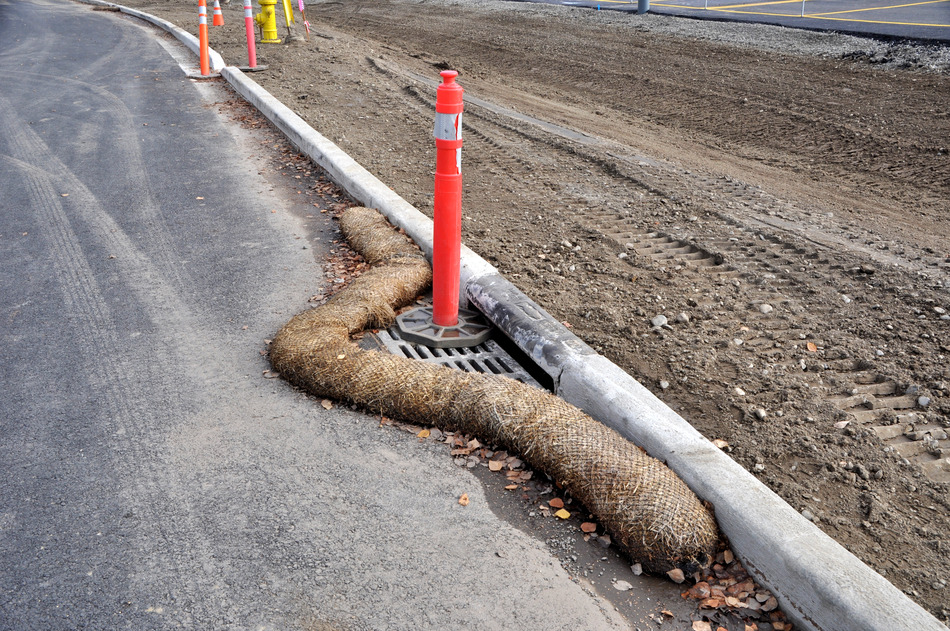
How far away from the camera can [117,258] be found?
5.57 m

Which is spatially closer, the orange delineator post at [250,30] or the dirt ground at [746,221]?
the dirt ground at [746,221]

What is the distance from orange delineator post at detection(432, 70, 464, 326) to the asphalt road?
3.31 ft

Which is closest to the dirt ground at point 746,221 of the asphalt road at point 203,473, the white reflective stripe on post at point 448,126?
the asphalt road at point 203,473

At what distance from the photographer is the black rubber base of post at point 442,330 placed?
4.39 meters

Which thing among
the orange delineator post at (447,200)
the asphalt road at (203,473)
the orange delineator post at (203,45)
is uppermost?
the orange delineator post at (203,45)

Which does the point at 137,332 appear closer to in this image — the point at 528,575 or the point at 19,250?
the point at 19,250

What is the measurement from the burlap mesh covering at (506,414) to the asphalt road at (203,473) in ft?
0.58

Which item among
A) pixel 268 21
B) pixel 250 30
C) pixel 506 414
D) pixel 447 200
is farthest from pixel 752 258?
pixel 268 21

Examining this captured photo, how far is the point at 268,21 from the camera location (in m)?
16.2

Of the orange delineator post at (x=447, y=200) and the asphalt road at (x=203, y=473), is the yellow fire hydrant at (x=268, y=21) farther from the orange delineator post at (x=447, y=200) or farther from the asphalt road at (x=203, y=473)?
the orange delineator post at (x=447, y=200)

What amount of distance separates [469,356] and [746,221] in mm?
3418

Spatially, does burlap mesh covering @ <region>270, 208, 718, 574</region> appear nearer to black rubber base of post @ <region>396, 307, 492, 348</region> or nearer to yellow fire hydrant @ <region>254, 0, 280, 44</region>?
black rubber base of post @ <region>396, 307, 492, 348</region>

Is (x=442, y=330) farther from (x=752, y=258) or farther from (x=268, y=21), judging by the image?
(x=268, y=21)

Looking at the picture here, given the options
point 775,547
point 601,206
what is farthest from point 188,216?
point 775,547
